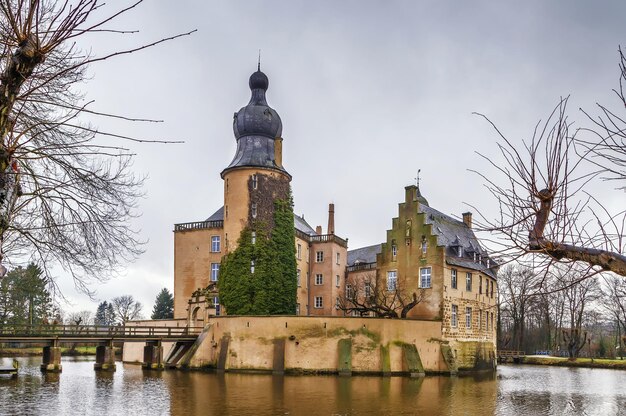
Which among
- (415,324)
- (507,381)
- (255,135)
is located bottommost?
(507,381)

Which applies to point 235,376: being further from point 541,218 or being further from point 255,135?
point 541,218

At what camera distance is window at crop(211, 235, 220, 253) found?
42309 millimetres

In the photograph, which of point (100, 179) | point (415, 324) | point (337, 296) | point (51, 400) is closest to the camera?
point (100, 179)

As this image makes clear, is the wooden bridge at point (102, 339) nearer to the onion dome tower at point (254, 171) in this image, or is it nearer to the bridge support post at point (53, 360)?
the bridge support post at point (53, 360)

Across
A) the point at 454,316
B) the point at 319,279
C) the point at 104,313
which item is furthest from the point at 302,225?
the point at 104,313

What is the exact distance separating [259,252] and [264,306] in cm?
331

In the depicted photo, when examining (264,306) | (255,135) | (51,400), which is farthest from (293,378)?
(255,135)

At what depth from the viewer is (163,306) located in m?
65.2

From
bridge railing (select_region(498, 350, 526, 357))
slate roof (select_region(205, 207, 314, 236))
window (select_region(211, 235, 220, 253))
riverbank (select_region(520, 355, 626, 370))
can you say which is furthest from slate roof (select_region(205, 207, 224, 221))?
riverbank (select_region(520, 355, 626, 370))

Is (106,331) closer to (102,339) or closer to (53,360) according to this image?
(102,339)

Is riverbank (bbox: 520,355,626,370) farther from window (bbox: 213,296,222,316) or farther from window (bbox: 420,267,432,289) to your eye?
window (bbox: 213,296,222,316)

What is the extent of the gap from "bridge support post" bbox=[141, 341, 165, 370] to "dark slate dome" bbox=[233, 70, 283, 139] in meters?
14.5

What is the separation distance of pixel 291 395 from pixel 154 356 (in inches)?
661

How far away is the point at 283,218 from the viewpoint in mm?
38656
